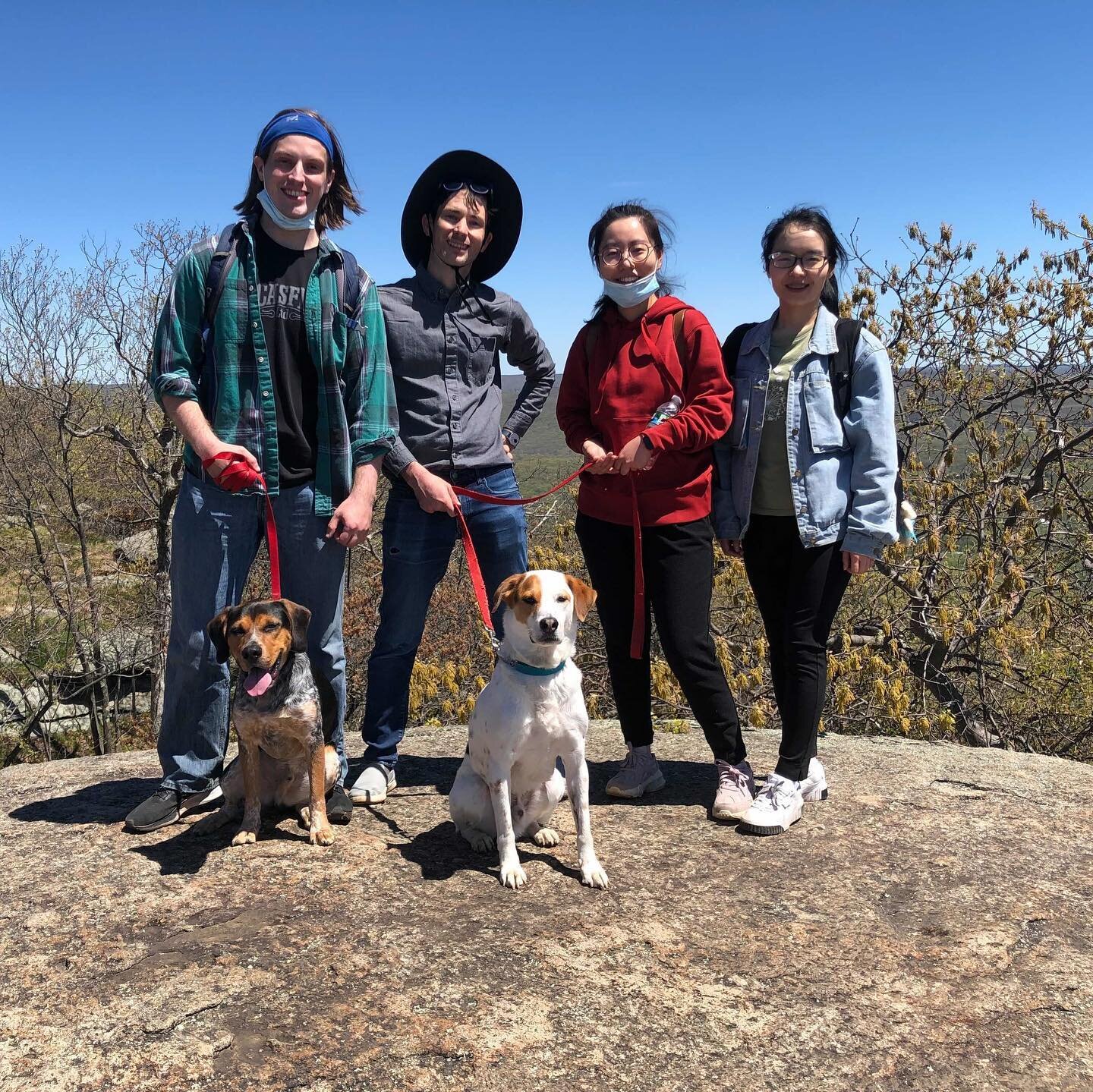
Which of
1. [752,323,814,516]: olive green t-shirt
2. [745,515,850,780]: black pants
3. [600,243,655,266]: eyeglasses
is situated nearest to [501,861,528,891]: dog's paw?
[745,515,850,780]: black pants

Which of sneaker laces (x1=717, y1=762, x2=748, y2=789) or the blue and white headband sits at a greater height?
the blue and white headband

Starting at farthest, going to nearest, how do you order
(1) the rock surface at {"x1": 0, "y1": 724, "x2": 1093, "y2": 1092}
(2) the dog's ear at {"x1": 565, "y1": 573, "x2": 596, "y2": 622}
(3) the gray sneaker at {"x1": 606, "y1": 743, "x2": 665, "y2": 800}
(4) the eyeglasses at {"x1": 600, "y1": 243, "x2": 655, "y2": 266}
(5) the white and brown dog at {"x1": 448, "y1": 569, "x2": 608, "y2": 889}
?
(3) the gray sneaker at {"x1": 606, "y1": 743, "x2": 665, "y2": 800}
(4) the eyeglasses at {"x1": 600, "y1": 243, "x2": 655, "y2": 266}
(2) the dog's ear at {"x1": 565, "y1": 573, "x2": 596, "y2": 622}
(5) the white and brown dog at {"x1": 448, "y1": 569, "x2": 608, "y2": 889}
(1) the rock surface at {"x1": 0, "y1": 724, "x2": 1093, "y2": 1092}

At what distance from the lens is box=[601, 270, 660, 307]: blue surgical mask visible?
3865 mm

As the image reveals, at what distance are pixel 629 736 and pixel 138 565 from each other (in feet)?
29.9

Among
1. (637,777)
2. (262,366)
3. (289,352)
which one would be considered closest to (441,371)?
(289,352)

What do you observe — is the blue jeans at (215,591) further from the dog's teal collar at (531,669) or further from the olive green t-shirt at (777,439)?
the olive green t-shirt at (777,439)

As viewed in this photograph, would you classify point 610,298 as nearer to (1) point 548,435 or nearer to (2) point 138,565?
(2) point 138,565

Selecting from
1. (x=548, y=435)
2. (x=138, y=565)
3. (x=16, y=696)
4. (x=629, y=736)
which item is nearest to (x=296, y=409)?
(x=629, y=736)

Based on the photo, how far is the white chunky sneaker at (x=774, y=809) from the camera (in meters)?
3.90

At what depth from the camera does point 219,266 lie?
346 cm

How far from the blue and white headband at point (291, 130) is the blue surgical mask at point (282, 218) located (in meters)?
0.16

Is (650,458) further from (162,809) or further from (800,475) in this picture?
(162,809)

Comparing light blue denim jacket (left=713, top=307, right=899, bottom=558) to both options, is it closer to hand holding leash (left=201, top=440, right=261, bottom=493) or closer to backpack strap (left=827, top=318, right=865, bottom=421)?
backpack strap (left=827, top=318, right=865, bottom=421)

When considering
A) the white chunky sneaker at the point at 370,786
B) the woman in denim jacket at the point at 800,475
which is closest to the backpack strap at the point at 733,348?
the woman in denim jacket at the point at 800,475
